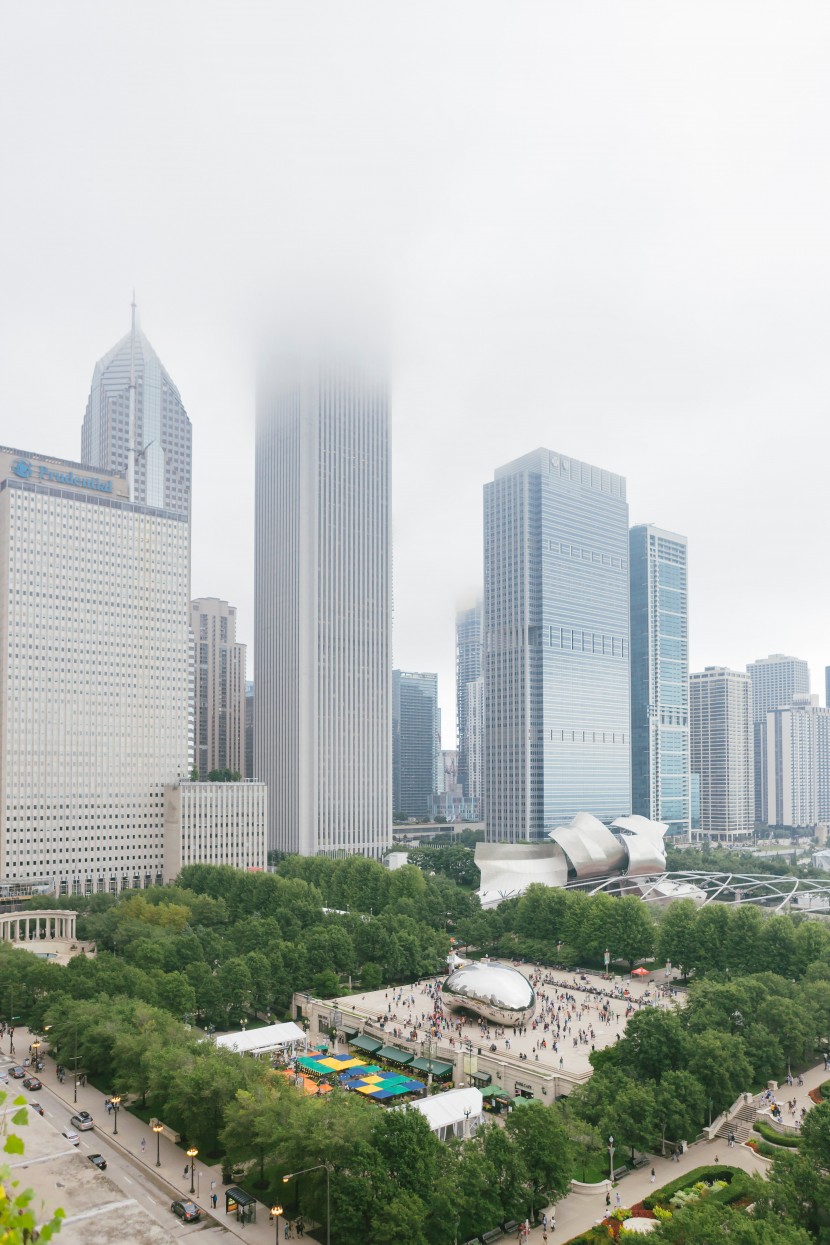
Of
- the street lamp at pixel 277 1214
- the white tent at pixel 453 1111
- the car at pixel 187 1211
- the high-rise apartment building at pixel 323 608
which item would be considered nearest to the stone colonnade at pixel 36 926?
the white tent at pixel 453 1111

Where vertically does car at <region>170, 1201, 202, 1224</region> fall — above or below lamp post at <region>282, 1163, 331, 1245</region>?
below

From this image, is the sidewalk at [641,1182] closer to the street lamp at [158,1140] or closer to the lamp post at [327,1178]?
the lamp post at [327,1178]

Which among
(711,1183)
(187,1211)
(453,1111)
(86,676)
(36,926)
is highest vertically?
(86,676)

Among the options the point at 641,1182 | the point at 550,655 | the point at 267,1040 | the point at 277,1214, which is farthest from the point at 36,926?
the point at 550,655

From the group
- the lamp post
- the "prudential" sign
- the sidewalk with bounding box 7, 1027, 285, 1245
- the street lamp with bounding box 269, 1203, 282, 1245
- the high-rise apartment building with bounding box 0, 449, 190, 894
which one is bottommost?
the sidewalk with bounding box 7, 1027, 285, 1245

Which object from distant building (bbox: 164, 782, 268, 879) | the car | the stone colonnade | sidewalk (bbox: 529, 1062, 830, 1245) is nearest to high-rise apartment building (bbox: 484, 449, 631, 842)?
distant building (bbox: 164, 782, 268, 879)

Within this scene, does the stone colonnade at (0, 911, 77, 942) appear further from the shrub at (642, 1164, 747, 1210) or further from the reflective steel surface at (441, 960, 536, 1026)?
the shrub at (642, 1164, 747, 1210)

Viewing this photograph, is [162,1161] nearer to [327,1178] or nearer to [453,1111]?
[327,1178]

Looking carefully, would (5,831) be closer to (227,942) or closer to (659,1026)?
(227,942)

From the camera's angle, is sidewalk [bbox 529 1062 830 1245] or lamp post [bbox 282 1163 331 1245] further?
sidewalk [bbox 529 1062 830 1245]
